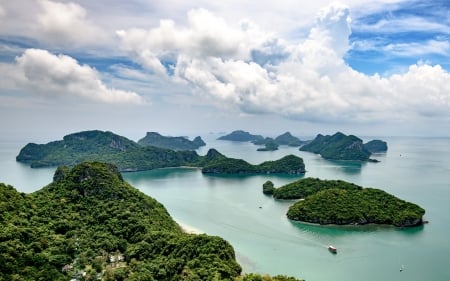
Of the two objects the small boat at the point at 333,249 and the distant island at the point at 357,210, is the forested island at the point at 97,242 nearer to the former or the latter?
the small boat at the point at 333,249

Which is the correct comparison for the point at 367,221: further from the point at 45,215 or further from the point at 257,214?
the point at 45,215

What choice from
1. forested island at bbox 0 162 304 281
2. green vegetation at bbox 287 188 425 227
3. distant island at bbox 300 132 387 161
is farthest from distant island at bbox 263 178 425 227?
distant island at bbox 300 132 387 161

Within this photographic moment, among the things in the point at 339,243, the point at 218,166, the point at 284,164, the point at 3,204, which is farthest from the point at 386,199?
the point at 218,166

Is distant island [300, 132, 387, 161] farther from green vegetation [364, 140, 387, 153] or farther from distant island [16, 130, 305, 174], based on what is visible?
distant island [16, 130, 305, 174]

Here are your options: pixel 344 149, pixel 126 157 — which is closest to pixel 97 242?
pixel 126 157

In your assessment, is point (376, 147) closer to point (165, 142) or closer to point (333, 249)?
point (165, 142)

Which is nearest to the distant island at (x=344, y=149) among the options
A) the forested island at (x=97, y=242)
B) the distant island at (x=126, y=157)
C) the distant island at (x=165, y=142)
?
the distant island at (x=126, y=157)
